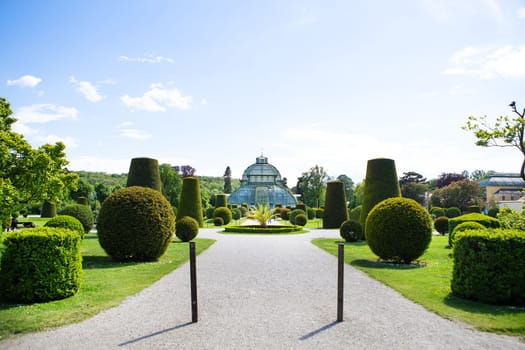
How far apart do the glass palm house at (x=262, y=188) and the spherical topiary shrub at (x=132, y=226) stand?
4801 centimetres

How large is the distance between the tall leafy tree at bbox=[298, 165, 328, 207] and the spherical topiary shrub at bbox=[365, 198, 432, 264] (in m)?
41.9

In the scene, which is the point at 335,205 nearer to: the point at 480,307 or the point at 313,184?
the point at 480,307

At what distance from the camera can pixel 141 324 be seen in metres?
5.91

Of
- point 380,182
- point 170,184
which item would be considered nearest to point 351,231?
point 380,182

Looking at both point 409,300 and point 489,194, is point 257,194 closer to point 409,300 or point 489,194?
point 489,194

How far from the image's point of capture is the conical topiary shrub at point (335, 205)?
90.2ft

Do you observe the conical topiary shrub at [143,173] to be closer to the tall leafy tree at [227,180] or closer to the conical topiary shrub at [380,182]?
the conical topiary shrub at [380,182]

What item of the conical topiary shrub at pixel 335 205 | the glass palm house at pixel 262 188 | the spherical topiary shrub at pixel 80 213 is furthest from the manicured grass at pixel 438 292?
the glass palm house at pixel 262 188

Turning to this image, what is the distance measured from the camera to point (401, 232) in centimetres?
1187

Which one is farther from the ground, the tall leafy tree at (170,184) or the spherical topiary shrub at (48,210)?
the tall leafy tree at (170,184)

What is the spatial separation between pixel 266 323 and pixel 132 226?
295 inches

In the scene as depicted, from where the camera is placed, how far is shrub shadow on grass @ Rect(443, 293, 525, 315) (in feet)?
21.6

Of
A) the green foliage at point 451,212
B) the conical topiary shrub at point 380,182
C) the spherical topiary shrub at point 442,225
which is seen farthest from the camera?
the green foliage at point 451,212

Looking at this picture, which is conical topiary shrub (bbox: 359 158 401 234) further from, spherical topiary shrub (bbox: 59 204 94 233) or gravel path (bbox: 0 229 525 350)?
spherical topiary shrub (bbox: 59 204 94 233)
